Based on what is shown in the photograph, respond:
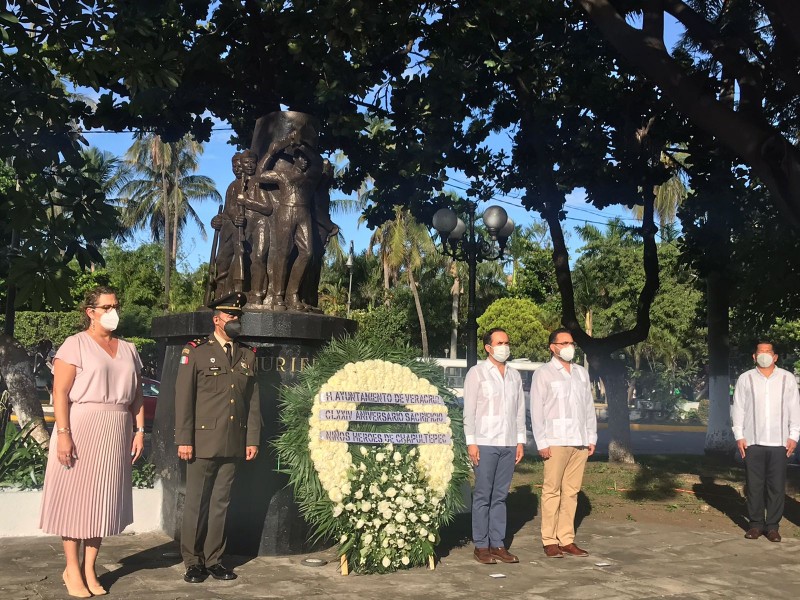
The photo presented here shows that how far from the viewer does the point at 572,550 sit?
25.8 feet

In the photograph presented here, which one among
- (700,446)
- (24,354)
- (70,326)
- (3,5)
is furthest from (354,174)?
(70,326)

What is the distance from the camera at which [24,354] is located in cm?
1102

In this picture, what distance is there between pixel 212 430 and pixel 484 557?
242 centimetres

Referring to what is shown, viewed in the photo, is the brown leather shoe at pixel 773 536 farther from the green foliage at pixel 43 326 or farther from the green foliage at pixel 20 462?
the green foliage at pixel 43 326

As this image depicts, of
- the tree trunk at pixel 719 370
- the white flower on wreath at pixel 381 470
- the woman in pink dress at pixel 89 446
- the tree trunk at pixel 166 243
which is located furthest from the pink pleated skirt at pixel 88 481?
the tree trunk at pixel 166 243

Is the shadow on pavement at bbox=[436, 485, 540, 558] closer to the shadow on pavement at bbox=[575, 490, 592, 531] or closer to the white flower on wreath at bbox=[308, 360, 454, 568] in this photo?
the shadow on pavement at bbox=[575, 490, 592, 531]

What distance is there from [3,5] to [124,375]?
3.88 m

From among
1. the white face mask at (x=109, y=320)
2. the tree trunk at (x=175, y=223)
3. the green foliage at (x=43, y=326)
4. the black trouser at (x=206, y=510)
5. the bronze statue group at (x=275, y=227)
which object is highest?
the tree trunk at (x=175, y=223)

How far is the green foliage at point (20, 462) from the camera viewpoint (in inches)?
325

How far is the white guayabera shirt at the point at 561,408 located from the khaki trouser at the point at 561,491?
0.11 metres

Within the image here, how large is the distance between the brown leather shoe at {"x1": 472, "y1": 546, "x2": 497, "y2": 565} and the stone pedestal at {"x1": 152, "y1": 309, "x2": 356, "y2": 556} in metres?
1.39

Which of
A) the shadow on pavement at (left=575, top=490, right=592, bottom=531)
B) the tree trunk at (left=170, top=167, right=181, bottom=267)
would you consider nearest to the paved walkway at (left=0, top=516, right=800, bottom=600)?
the shadow on pavement at (left=575, top=490, right=592, bottom=531)

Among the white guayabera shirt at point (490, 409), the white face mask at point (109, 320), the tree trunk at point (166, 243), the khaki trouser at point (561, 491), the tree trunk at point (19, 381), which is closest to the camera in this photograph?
the white face mask at point (109, 320)

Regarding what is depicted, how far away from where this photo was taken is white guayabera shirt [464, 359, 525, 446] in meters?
7.54
